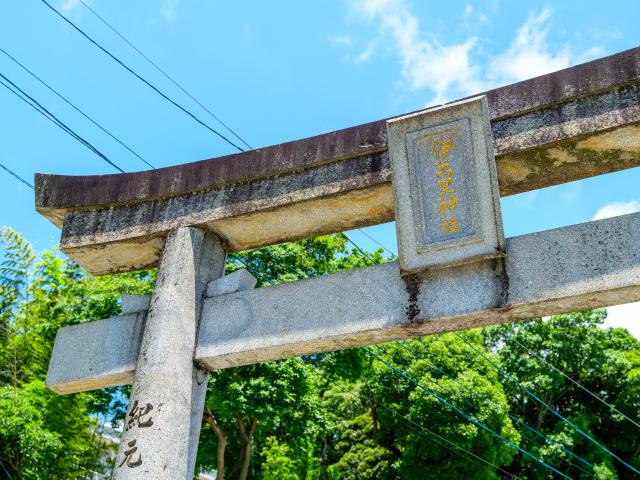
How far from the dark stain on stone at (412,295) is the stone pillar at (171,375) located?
5.23ft

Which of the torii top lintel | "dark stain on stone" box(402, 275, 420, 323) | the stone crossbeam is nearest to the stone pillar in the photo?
the stone crossbeam

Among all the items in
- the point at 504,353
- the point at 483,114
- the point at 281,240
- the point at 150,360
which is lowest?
the point at 150,360

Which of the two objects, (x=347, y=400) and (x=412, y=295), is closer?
(x=412, y=295)

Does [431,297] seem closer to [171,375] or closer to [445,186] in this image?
[445,186]

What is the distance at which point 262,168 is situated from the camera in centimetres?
490

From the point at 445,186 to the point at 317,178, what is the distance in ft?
3.27

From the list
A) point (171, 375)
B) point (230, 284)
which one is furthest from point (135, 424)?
point (230, 284)

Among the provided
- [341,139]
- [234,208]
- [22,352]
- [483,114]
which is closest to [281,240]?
[234,208]

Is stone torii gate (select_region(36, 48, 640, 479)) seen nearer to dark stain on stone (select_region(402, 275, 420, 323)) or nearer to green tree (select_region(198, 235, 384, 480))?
dark stain on stone (select_region(402, 275, 420, 323))

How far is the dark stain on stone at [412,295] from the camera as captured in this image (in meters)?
4.02

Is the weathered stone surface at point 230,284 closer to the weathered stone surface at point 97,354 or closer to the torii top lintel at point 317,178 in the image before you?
the torii top lintel at point 317,178

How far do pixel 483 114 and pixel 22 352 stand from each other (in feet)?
54.2

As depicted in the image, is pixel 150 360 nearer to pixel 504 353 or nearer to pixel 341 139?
pixel 341 139

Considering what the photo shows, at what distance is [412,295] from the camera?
4086 millimetres
